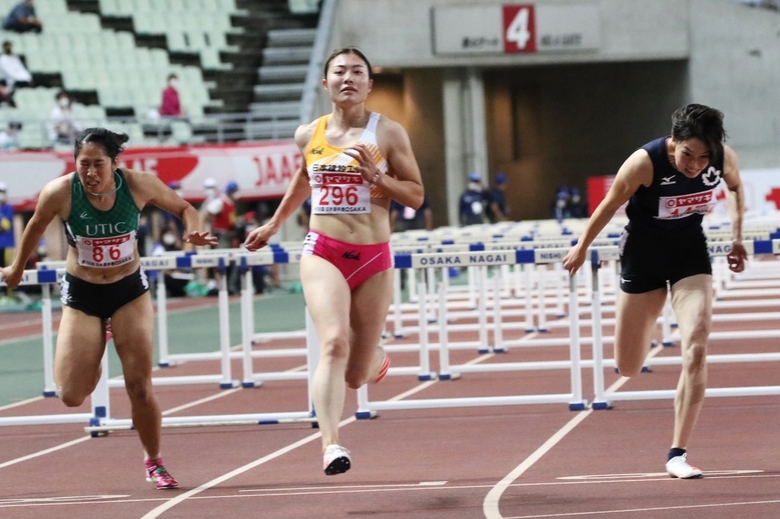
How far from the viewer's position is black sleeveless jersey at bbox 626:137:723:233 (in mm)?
6531

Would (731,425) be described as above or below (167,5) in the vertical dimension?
below

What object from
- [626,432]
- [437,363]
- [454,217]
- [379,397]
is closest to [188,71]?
[454,217]

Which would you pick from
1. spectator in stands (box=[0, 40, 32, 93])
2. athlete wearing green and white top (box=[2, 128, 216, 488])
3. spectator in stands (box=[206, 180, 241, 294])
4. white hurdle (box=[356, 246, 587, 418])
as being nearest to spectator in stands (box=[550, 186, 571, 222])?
spectator in stands (box=[206, 180, 241, 294])

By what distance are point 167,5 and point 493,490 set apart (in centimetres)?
2788

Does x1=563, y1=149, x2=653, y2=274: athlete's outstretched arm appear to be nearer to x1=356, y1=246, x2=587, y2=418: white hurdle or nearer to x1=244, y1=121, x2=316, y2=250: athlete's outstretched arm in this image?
x1=244, y1=121, x2=316, y2=250: athlete's outstretched arm

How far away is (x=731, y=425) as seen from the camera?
8.53m

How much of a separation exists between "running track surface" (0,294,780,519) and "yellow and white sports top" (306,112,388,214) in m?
1.27

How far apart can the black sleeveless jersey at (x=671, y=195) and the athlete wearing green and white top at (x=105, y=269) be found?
1.98m

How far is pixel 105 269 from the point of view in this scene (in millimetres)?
6906

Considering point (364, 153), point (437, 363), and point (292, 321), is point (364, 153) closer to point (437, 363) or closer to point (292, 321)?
point (437, 363)

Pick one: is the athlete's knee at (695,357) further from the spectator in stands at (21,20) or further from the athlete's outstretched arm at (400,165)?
the spectator in stands at (21,20)

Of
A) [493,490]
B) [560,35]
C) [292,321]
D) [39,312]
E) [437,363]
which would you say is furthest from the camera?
[560,35]

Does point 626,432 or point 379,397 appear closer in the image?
point 626,432

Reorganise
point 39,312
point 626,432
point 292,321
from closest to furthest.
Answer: point 626,432
point 292,321
point 39,312
